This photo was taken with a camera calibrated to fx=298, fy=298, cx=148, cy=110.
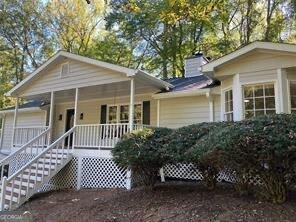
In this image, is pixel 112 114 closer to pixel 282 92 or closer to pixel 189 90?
pixel 189 90

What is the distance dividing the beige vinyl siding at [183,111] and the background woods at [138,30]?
9545mm

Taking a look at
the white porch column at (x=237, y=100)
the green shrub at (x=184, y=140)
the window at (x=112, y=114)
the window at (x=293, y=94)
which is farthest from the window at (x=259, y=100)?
the window at (x=112, y=114)

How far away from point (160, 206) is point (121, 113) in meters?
7.40

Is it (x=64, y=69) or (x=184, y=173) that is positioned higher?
(x=64, y=69)

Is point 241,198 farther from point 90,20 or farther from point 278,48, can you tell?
point 90,20

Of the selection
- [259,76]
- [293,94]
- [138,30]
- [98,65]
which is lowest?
[293,94]

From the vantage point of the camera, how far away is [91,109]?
48.5 ft

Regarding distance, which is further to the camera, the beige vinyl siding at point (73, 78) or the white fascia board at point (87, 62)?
the beige vinyl siding at point (73, 78)

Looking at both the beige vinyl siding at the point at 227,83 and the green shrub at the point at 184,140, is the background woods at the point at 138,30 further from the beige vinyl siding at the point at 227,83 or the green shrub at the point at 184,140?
the green shrub at the point at 184,140

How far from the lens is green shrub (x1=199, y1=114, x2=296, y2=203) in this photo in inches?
213

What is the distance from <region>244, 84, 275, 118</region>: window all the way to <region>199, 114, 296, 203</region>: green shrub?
2354 mm

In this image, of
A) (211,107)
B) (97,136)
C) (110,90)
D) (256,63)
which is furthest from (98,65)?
(256,63)

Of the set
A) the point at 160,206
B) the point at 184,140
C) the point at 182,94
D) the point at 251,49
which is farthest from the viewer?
the point at 182,94

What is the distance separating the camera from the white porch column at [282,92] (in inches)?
327
